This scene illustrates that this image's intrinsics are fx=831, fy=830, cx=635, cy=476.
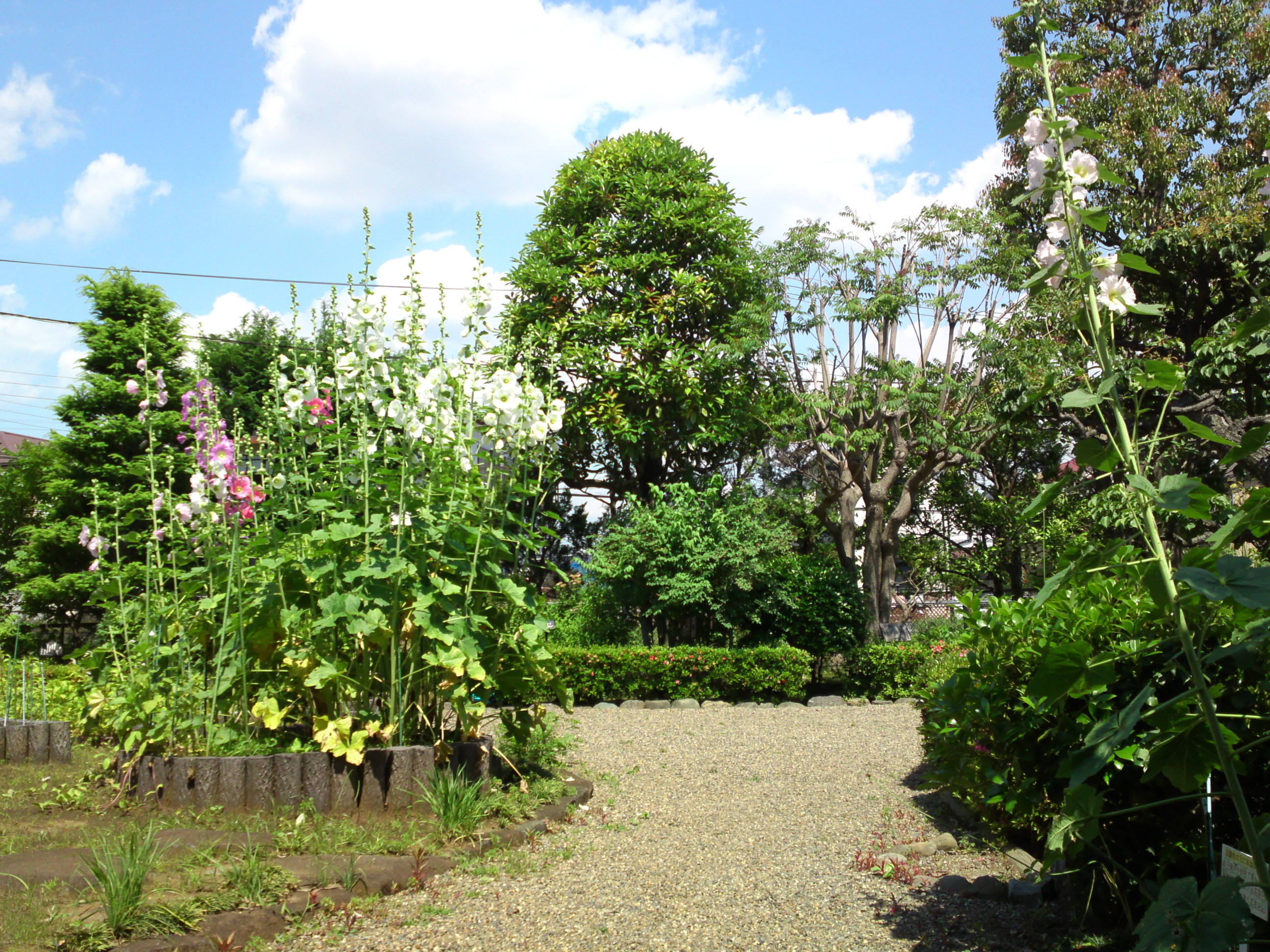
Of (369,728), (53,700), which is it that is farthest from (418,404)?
(53,700)

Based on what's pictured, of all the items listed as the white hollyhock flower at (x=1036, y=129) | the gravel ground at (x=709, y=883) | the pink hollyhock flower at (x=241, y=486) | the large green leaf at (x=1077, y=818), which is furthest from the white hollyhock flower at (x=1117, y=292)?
the pink hollyhock flower at (x=241, y=486)

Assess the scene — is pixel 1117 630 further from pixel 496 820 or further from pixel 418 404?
pixel 418 404

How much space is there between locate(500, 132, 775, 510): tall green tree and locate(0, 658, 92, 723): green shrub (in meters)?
5.90

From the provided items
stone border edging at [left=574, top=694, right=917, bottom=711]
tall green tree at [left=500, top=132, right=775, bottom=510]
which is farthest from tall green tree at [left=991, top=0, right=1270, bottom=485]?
stone border edging at [left=574, top=694, right=917, bottom=711]

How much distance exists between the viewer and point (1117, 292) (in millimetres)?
1840

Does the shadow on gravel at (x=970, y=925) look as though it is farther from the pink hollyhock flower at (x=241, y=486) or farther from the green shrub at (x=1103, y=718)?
the pink hollyhock flower at (x=241, y=486)

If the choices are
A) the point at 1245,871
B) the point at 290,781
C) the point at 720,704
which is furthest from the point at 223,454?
the point at 720,704

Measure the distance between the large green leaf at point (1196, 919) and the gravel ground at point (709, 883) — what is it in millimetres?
1416

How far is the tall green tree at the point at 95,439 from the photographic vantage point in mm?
9859

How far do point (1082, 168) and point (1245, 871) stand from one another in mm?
1489

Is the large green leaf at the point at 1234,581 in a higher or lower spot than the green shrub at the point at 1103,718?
higher

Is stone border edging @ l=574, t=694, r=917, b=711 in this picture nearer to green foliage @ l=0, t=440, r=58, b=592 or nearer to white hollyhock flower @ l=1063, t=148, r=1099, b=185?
white hollyhock flower @ l=1063, t=148, r=1099, b=185

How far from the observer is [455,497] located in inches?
164

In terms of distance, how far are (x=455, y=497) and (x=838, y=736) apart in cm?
422
